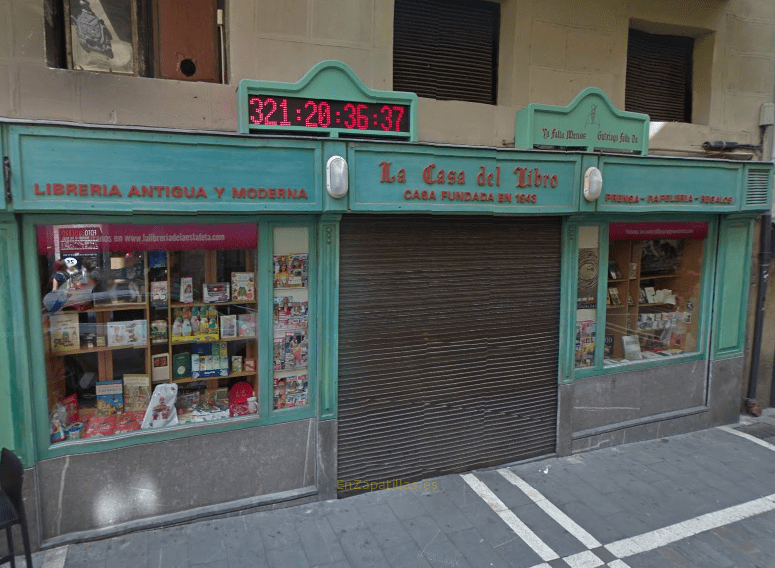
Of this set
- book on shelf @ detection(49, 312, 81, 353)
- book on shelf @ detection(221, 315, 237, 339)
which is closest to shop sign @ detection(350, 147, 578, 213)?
book on shelf @ detection(221, 315, 237, 339)

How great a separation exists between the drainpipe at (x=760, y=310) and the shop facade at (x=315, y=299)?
794mm

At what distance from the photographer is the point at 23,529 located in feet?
12.4

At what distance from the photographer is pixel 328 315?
→ 5336 millimetres

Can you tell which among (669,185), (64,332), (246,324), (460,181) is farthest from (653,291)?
(64,332)

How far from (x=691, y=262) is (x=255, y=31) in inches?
262

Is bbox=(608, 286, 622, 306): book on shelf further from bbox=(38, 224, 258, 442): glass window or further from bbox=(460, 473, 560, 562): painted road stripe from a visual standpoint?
bbox=(38, 224, 258, 442): glass window

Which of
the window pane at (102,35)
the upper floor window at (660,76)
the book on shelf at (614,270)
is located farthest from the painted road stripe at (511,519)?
the window pane at (102,35)

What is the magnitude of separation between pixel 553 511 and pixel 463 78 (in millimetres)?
5075

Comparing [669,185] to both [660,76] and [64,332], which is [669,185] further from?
[64,332]

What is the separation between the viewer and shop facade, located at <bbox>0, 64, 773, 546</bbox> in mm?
4480

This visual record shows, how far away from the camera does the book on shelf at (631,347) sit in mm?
7281

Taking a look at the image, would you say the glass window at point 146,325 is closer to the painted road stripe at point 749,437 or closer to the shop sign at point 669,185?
the shop sign at point 669,185

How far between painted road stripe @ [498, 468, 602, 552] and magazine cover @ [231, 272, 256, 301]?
3.68m

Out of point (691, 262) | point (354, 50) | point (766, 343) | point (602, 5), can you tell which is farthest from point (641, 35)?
point (766, 343)
